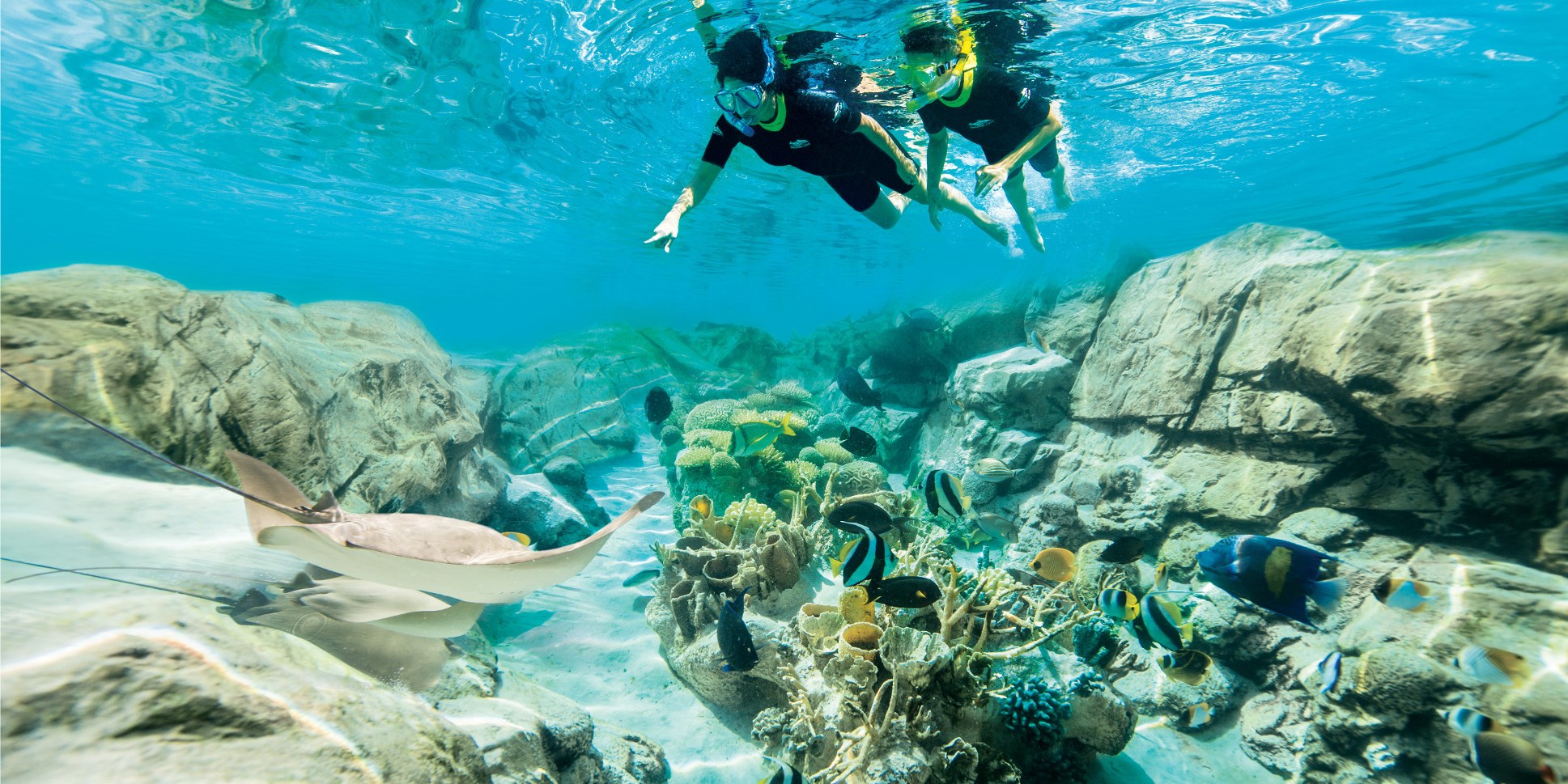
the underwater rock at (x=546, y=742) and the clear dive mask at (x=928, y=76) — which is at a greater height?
the clear dive mask at (x=928, y=76)

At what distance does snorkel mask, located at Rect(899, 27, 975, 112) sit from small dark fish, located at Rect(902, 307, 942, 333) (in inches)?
155

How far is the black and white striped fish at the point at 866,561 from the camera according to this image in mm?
3057

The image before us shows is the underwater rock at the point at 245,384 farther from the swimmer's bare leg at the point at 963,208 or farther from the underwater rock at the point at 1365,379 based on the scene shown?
the underwater rock at the point at 1365,379

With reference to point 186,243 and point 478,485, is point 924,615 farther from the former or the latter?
point 186,243

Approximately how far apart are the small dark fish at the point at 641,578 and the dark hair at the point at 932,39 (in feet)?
30.5

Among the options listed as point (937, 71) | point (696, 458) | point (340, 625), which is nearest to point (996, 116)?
point (937, 71)

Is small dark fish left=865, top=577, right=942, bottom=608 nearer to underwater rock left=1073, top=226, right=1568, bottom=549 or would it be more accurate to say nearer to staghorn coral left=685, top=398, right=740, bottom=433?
underwater rock left=1073, top=226, right=1568, bottom=549

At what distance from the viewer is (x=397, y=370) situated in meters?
5.97

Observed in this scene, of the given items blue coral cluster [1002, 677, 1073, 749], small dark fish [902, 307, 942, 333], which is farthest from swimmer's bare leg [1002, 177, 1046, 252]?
blue coral cluster [1002, 677, 1073, 749]

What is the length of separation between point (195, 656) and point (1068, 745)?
4.15m

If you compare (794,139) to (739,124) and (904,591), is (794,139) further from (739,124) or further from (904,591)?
(904,591)

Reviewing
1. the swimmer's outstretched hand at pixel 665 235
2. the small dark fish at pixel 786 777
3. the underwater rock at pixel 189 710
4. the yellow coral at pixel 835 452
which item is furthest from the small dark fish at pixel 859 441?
the underwater rock at pixel 189 710

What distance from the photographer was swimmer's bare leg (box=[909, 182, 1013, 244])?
6.56 m

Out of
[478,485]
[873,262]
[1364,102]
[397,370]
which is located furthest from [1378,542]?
[873,262]
